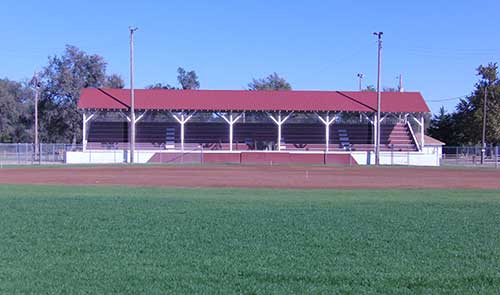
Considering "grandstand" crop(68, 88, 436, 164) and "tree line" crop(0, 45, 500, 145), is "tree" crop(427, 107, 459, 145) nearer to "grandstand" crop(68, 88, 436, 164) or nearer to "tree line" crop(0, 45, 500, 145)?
"tree line" crop(0, 45, 500, 145)

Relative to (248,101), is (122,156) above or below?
below

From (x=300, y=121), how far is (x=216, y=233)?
58.8 metres

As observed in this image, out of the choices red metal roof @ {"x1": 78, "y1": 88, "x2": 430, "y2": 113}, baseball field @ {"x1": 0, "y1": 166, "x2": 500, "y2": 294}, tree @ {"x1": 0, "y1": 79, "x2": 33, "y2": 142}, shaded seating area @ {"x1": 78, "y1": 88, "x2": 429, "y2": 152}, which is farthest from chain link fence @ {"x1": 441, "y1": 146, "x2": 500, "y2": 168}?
tree @ {"x1": 0, "y1": 79, "x2": 33, "y2": 142}

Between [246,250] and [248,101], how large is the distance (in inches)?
2107

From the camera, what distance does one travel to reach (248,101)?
2491 inches

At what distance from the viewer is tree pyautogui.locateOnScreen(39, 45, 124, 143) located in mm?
84562

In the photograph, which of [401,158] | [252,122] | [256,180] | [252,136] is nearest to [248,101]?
[252,136]

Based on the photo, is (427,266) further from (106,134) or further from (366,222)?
(106,134)

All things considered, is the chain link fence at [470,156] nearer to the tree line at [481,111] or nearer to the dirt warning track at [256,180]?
the tree line at [481,111]

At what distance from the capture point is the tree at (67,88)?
8456 cm

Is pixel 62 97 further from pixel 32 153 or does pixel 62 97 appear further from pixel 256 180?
pixel 256 180


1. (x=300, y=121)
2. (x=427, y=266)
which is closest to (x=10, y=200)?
(x=427, y=266)

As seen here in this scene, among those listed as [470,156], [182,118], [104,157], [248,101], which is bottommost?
[470,156]

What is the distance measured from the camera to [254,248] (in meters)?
10.4
